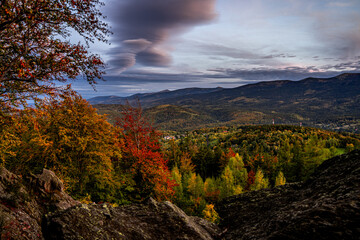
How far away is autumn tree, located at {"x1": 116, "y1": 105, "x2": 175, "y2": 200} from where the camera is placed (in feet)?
71.3

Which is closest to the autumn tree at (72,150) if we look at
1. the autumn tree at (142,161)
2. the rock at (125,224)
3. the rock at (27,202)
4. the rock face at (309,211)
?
the autumn tree at (142,161)

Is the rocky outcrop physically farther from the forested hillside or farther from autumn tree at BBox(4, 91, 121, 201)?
the forested hillside

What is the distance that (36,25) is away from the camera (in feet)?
26.0

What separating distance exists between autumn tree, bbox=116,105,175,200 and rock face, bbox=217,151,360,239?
1034 cm

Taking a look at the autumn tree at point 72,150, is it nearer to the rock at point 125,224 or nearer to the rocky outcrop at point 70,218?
the rocky outcrop at point 70,218

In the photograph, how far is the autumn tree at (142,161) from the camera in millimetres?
21734

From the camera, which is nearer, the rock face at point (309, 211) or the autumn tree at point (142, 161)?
the rock face at point (309, 211)

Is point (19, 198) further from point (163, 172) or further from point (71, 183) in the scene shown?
point (163, 172)

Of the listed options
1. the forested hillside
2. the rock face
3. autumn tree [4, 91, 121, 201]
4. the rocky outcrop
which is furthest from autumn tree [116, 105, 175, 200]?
the rock face

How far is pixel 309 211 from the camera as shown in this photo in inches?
261

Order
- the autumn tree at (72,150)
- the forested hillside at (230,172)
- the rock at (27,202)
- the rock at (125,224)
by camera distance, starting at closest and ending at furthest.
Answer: the rock at (27,202), the rock at (125,224), the autumn tree at (72,150), the forested hillside at (230,172)

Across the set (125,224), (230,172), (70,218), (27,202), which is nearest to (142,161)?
(125,224)

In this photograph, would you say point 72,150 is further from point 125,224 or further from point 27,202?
point 125,224

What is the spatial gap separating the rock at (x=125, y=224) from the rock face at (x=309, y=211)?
7.50ft
